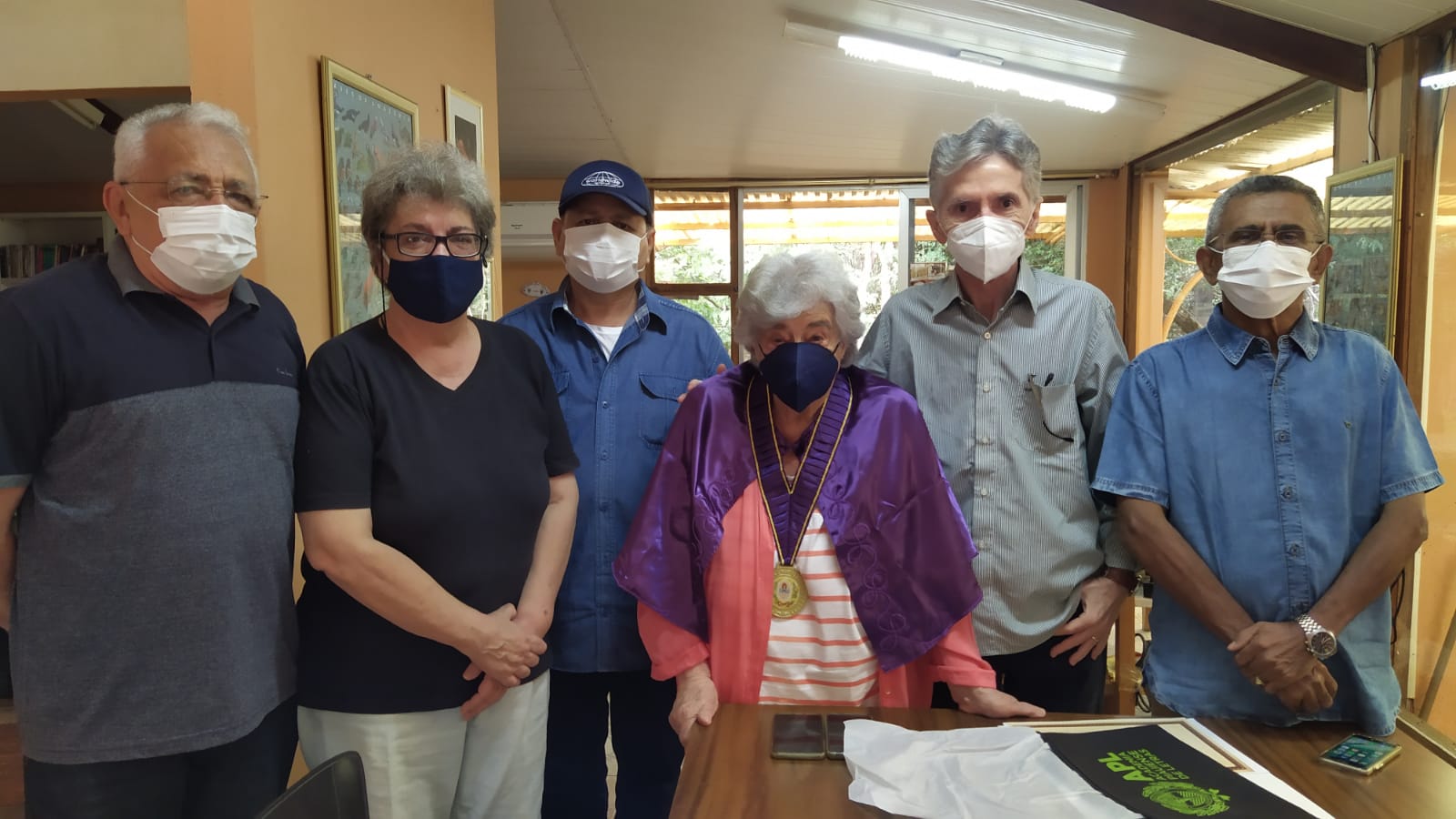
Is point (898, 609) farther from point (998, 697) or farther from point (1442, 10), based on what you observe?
point (1442, 10)

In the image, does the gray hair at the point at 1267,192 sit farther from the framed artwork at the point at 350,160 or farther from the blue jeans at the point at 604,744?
the framed artwork at the point at 350,160

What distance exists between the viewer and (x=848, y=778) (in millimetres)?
1146

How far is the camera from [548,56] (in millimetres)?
4387

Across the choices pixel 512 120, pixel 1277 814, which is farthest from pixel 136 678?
pixel 512 120

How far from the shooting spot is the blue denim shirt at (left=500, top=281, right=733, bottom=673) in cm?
180

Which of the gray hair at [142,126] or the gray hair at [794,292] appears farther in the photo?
the gray hair at [794,292]

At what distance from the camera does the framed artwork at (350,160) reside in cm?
211

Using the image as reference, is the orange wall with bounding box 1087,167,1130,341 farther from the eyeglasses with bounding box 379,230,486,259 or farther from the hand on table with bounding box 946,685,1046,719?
the eyeglasses with bounding box 379,230,486,259

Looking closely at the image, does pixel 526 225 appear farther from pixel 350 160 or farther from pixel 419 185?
pixel 419 185

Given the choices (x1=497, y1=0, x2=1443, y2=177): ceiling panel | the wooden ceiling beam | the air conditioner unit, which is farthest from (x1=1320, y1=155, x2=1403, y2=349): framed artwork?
the air conditioner unit

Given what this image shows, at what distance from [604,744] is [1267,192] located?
1786 mm

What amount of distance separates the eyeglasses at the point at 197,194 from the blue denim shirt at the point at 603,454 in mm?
620

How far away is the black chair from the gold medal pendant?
2.27 ft

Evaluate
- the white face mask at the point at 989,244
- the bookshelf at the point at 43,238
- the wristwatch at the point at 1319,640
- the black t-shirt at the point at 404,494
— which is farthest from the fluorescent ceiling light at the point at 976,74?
the bookshelf at the point at 43,238
